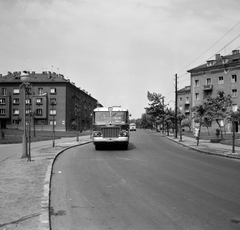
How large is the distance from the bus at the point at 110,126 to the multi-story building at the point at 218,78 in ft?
116

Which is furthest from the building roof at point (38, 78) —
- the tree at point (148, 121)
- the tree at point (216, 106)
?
the tree at point (216, 106)

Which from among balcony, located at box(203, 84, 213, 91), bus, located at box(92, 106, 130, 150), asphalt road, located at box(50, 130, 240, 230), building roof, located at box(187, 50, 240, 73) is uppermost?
building roof, located at box(187, 50, 240, 73)

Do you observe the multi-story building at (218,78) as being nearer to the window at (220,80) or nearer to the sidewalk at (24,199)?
the window at (220,80)

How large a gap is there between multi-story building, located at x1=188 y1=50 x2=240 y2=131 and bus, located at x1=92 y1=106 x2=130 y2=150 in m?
35.5

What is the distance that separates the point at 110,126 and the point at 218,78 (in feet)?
138

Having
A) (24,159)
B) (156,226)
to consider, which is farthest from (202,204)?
(24,159)

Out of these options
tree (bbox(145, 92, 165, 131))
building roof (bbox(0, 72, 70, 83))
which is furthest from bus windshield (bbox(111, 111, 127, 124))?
building roof (bbox(0, 72, 70, 83))

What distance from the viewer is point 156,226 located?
4.55 meters

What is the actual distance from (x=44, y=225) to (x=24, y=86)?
31.8ft

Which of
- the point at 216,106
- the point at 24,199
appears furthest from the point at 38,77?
the point at 24,199

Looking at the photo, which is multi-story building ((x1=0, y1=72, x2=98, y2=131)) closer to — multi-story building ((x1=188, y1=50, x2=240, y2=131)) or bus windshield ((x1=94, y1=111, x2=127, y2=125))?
multi-story building ((x1=188, y1=50, x2=240, y2=131))

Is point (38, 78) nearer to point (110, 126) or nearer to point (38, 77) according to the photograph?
point (38, 77)

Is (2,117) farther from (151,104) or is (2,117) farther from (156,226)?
(156,226)

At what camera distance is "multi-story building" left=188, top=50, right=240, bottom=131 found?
170 feet
